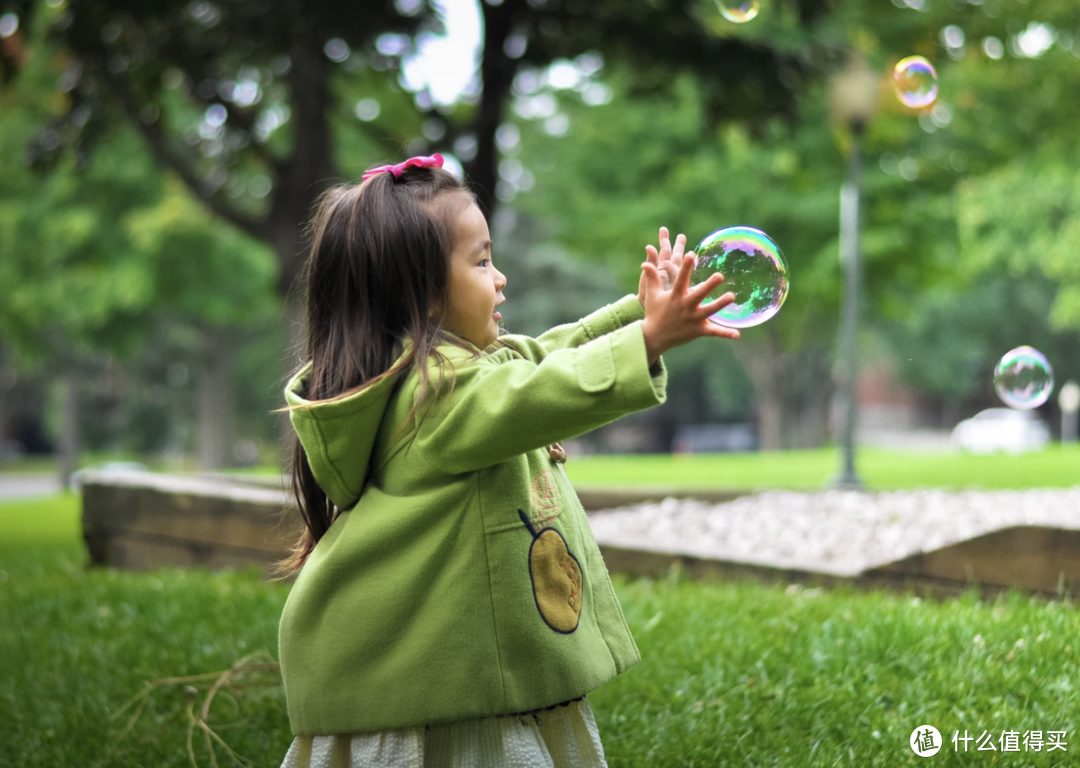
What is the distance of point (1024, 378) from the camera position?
4.85 m

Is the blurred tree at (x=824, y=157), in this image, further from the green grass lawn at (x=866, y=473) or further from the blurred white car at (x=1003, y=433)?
the blurred white car at (x=1003, y=433)

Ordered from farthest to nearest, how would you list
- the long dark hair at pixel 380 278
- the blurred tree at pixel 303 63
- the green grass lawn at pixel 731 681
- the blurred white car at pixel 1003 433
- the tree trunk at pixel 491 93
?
the blurred white car at pixel 1003 433, the tree trunk at pixel 491 93, the blurred tree at pixel 303 63, the green grass lawn at pixel 731 681, the long dark hair at pixel 380 278

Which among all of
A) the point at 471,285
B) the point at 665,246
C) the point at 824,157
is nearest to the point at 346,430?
the point at 471,285

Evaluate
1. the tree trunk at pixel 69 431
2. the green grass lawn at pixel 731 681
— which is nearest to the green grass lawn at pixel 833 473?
the green grass lawn at pixel 731 681

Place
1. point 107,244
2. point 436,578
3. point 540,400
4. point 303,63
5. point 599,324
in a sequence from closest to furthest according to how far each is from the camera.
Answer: point 540,400, point 436,578, point 599,324, point 303,63, point 107,244

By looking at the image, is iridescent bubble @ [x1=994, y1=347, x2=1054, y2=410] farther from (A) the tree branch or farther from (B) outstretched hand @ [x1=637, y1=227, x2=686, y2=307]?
(A) the tree branch

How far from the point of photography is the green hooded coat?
2.03m

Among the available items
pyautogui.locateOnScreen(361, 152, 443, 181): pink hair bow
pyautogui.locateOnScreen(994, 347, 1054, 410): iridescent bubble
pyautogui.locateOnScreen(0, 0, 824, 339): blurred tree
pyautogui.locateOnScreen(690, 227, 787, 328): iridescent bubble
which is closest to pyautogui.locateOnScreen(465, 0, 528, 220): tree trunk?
pyautogui.locateOnScreen(0, 0, 824, 339): blurred tree

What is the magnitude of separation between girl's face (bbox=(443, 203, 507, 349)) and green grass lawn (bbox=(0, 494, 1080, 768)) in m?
1.57

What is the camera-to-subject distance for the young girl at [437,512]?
200cm

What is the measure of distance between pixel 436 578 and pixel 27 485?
29.2 m

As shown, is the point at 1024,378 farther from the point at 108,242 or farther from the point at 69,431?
the point at 69,431

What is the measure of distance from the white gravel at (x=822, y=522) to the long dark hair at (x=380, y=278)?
119 inches

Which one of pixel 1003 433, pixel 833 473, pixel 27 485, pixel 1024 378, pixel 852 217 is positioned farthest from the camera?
pixel 1003 433
